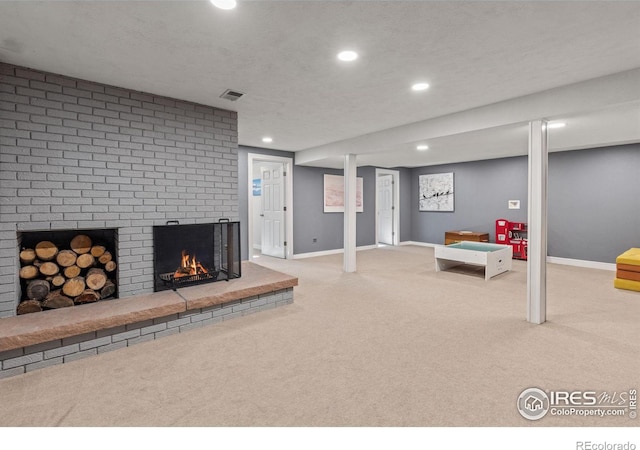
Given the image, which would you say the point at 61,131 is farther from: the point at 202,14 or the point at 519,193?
the point at 519,193

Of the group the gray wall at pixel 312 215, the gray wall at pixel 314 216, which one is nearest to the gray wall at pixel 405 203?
the gray wall at pixel 314 216

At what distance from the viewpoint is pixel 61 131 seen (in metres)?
2.73

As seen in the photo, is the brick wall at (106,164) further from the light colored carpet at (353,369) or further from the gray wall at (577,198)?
the gray wall at (577,198)

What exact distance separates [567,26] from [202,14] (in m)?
2.27

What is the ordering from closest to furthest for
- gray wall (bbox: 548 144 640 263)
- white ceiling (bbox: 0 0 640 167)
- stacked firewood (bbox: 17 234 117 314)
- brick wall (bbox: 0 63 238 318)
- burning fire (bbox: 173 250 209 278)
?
white ceiling (bbox: 0 0 640 167)
brick wall (bbox: 0 63 238 318)
stacked firewood (bbox: 17 234 117 314)
burning fire (bbox: 173 250 209 278)
gray wall (bbox: 548 144 640 263)

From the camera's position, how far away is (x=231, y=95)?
3.25 m

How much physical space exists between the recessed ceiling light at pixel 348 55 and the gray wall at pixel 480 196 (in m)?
5.85

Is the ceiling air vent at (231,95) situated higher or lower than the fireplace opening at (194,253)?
higher

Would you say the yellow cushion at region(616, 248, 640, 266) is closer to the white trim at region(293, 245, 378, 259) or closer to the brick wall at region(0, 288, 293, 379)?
the brick wall at region(0, 288, 293, 379)

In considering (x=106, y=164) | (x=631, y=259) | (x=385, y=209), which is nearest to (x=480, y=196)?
(x=385, y=209)

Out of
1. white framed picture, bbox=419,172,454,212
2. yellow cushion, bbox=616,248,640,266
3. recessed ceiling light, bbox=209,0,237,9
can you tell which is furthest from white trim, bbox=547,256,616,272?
recessed ceiling light, bbox=209,0,237,9

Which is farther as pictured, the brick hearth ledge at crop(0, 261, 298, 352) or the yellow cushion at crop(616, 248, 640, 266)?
the yellow cushion at crop(616, 248, 640, 266)

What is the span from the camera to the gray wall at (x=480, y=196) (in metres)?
6.90

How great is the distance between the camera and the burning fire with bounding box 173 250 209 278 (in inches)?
137
